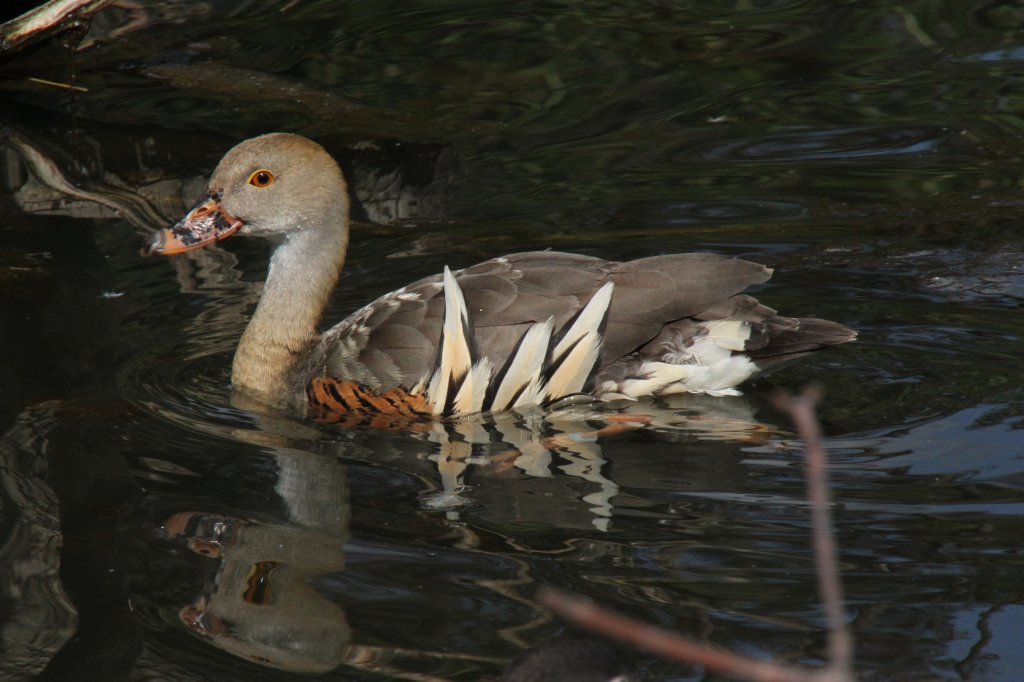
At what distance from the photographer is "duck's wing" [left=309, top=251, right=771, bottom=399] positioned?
5816 millimetres

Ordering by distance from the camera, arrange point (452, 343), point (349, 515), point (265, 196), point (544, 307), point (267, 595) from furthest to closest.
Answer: point (265, 196), point (544, 307), point (452, 343), point (349, 515), point (267, 595)

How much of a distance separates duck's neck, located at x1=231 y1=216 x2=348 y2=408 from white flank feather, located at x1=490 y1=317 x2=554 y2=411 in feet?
3.49

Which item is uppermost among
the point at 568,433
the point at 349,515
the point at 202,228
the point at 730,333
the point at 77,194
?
the point at 202,228

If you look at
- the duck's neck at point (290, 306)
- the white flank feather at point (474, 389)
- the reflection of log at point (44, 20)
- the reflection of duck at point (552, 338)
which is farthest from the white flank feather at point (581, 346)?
the reflection of log at point (44, 20)

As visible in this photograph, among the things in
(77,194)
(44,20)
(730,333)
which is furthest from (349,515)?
(44,20)

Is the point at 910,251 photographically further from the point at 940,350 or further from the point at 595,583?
the point at 595,583

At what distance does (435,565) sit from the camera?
4.48m

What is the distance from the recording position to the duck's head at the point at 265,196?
20.9 feet

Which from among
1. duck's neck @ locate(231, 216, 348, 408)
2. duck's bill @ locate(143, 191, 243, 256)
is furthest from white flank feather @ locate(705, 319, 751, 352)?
duck's bill @ locate(143, 191, 243, 256)

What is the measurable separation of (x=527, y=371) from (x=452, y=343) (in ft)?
1.17

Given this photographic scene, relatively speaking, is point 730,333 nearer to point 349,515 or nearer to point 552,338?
point 552,338

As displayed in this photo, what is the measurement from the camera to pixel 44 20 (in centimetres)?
927

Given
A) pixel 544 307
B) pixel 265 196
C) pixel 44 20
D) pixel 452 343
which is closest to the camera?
pixel 452 343

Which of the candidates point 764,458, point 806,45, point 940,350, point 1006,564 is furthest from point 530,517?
point 806,45
